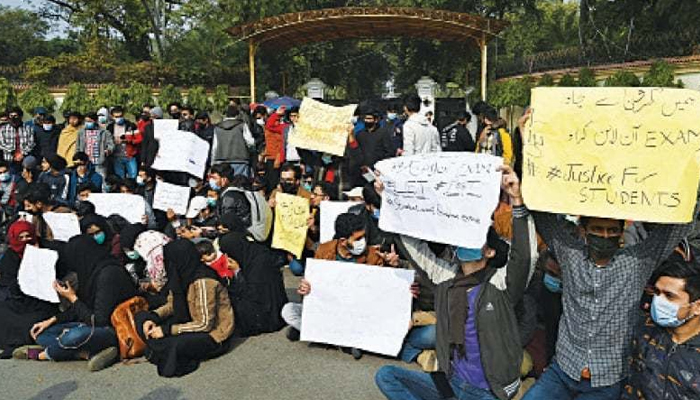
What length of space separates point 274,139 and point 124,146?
245cm

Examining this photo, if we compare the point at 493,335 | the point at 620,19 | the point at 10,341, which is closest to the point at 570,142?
the point at 493,335

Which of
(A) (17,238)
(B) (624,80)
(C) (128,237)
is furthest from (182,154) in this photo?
(B) (624,80)

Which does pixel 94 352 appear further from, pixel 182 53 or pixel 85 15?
pixel 85 15

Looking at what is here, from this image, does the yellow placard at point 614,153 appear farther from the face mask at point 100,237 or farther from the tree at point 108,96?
the tree at point 108,96

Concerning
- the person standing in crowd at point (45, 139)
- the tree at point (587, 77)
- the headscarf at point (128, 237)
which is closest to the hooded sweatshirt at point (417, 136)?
the headscarf at point (128, 237)

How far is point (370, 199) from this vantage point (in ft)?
20.3

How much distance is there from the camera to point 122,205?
308 inches

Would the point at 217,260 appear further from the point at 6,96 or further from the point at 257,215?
the point at 6,96

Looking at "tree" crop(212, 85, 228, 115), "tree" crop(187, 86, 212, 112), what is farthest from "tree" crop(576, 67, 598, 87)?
"tree" crop(187, 86, 212, 112)

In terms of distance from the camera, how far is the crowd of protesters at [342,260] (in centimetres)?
320

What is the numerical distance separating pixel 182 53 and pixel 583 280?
Result: 28311mm

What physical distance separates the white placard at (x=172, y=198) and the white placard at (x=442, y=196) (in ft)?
16.0

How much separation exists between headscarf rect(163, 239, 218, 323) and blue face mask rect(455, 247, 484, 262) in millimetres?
2436

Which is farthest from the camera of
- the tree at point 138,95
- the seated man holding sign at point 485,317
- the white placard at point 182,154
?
the tree at point 138,95
